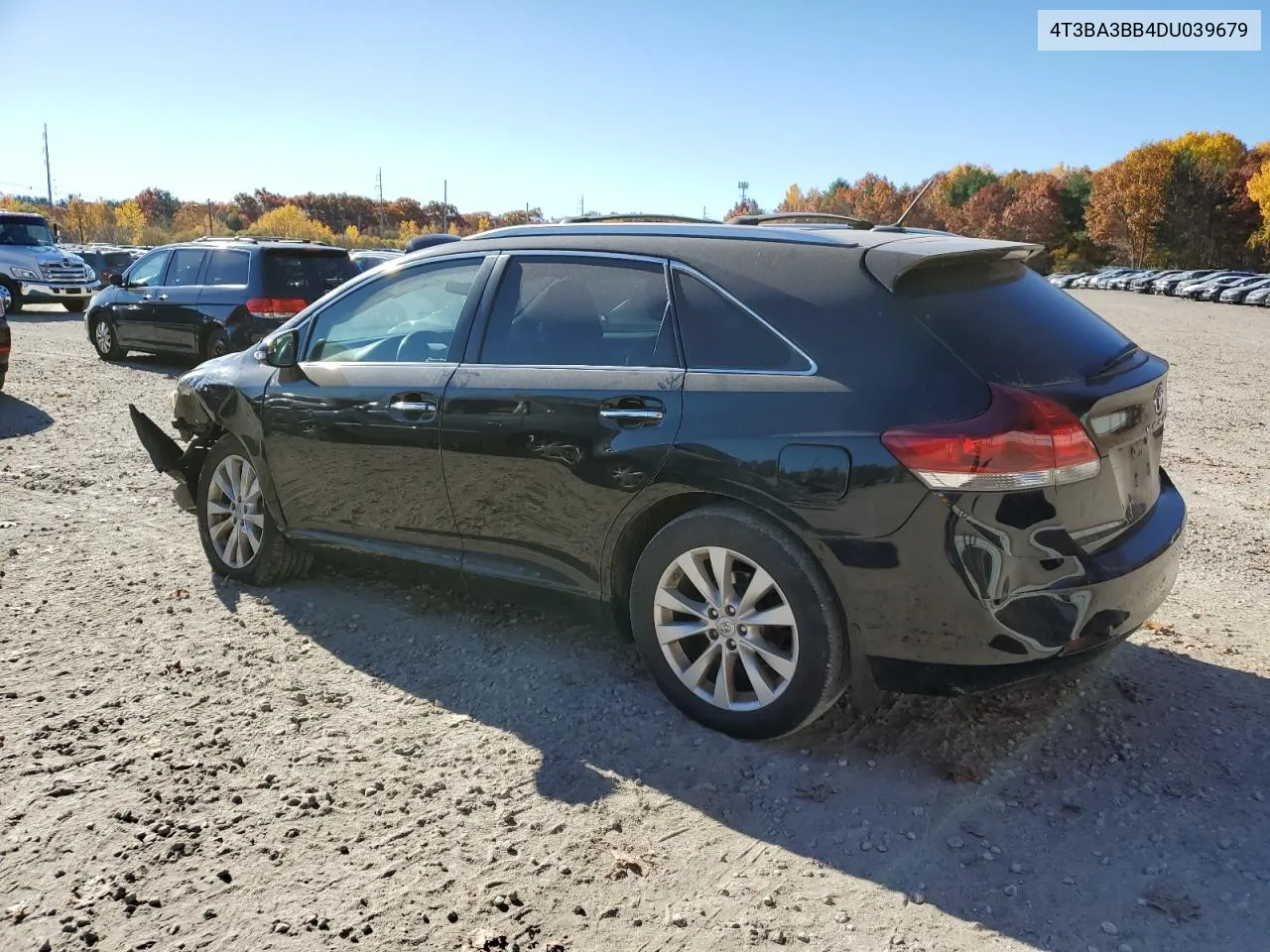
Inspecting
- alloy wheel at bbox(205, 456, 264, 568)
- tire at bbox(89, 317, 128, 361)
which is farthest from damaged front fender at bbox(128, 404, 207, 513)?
tire at bbox(89, 317, 128, 361)

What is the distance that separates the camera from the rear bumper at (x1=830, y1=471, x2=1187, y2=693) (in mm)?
2967

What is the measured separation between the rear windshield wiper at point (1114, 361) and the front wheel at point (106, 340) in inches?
570

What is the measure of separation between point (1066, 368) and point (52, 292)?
24808mm

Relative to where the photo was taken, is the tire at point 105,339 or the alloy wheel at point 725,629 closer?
the alloy wheel at point 725,629

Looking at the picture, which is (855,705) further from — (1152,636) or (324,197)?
(324,197)

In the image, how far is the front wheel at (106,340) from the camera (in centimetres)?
1473

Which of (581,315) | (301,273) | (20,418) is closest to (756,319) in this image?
(581,315)

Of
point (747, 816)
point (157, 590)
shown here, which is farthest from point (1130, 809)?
point (157, 590)

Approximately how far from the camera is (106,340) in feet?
48.8

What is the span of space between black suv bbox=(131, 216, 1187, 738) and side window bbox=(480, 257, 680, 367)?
10 mm

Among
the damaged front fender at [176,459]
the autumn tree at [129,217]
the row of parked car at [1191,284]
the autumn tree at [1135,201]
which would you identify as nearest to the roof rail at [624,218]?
the damaged front fender at [176,459]

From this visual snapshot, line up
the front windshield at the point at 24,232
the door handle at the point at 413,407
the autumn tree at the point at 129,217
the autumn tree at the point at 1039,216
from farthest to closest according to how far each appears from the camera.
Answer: the autumn tree at the point at 129,217
the autumn tree at the point at 1039,216
the front windshield at the point at 24,232
the door handle at the point at 413,407

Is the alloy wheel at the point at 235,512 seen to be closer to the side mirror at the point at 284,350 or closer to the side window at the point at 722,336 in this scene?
the side mirror at the point at 284,350

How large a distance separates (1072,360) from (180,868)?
10.0 feet
